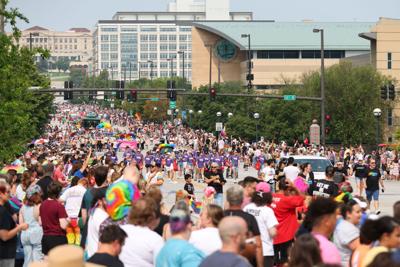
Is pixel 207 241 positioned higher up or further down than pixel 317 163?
higher up

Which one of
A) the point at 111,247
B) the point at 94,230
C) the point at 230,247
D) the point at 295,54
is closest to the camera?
the point at 230,247

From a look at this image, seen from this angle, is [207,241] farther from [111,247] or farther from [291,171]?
[291,171]

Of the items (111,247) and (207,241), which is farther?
(207,241)

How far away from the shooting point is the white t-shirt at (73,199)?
17656 millimetres

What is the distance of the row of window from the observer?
14175 cm

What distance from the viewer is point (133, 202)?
38.9ft

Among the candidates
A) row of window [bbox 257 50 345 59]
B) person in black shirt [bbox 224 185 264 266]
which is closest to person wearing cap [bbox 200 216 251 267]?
person in black shirt [bbox 224 185 264 266]

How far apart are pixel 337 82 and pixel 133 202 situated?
2536 inches

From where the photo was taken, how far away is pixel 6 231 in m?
14.5

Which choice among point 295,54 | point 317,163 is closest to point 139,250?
point 317,163

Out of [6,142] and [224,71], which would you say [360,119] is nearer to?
[6,142]

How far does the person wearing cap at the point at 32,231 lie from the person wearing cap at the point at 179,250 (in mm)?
5737

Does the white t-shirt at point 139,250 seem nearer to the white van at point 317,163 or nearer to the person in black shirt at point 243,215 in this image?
the person in black shirt at point 243,215

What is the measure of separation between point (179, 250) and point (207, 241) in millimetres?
1153
